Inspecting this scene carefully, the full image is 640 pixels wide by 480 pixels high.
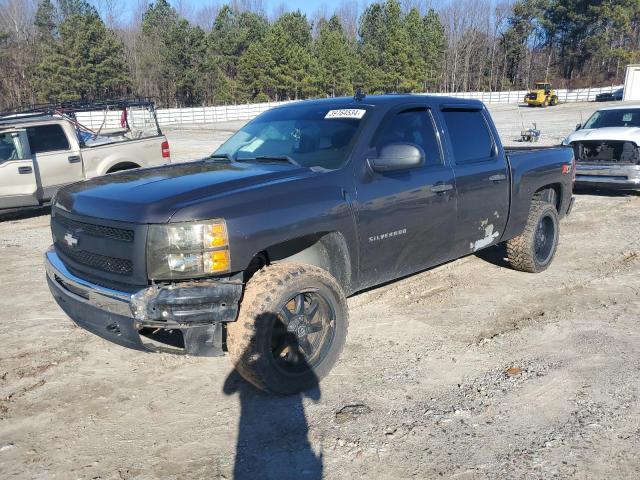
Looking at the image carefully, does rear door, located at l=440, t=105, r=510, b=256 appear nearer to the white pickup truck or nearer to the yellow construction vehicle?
the white pickup truck

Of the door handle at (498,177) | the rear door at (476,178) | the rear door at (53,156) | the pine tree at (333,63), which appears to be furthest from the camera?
the pine tree at (333,63)

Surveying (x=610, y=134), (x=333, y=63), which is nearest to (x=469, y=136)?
(x=610, y=134)

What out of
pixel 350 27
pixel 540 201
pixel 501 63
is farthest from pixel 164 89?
pixel 540 201

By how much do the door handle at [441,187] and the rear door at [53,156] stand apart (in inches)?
282

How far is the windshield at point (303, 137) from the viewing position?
13.9ft

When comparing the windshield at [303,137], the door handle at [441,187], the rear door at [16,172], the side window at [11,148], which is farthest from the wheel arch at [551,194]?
the side window at [11,148]

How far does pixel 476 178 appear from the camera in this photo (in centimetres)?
506

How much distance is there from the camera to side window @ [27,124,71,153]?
9516 millimetres

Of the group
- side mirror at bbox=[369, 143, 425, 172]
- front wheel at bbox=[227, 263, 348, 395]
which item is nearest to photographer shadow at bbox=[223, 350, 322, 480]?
front wheel at bbox=[227, 263, 348, 395]

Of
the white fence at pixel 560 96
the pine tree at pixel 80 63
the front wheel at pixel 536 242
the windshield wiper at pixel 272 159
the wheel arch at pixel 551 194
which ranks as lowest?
the white fence at pixel 560 96

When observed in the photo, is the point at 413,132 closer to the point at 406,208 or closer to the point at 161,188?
the point at 406,208

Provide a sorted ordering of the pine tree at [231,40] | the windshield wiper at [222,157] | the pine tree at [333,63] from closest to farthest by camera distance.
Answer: the windshield wiper at [222,157]
the pine tree at [333,63]
the pine tree at [231,40]

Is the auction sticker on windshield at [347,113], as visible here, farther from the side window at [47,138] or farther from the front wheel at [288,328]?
the side window at [47,138]

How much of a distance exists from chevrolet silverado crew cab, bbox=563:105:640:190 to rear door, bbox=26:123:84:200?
29.6 ft
